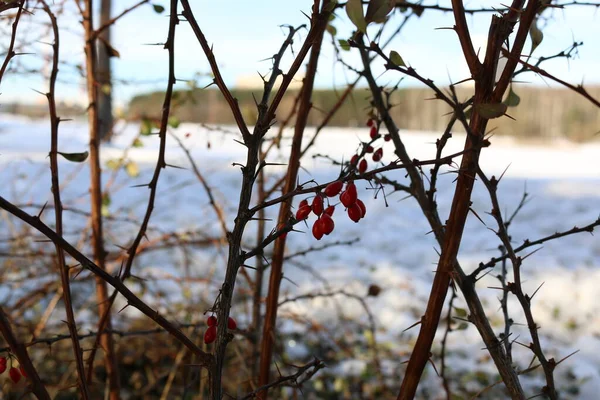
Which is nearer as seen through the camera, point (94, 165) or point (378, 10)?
point (378, 10)

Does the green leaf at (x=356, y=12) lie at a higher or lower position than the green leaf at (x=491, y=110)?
higher

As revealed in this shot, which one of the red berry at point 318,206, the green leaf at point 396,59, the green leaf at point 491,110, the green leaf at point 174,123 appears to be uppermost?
the green leaf at point 396,59

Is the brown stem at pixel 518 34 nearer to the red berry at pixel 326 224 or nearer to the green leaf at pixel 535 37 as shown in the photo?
the green leaf at pixel 535 37

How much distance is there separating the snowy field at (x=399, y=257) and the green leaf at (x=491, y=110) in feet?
3.35

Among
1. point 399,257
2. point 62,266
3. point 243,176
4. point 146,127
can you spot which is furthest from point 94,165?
point 399,257

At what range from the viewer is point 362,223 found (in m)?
6.08

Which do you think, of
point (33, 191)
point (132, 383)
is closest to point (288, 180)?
point (132, 383)

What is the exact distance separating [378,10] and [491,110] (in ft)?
0.66

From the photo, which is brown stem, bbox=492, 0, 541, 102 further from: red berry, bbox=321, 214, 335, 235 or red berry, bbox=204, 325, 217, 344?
red berry, bbox=204, 325, 217, 344

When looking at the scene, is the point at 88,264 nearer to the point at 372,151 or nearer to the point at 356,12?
the point at 356,12

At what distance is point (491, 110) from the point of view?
71 centimetres

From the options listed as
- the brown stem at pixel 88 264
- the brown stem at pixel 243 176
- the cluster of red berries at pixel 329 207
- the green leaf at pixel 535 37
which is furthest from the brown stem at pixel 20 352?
the green leaf at pixel 535 37

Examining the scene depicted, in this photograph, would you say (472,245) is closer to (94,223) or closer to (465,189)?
(94,223)

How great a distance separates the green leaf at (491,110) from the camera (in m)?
0.71
